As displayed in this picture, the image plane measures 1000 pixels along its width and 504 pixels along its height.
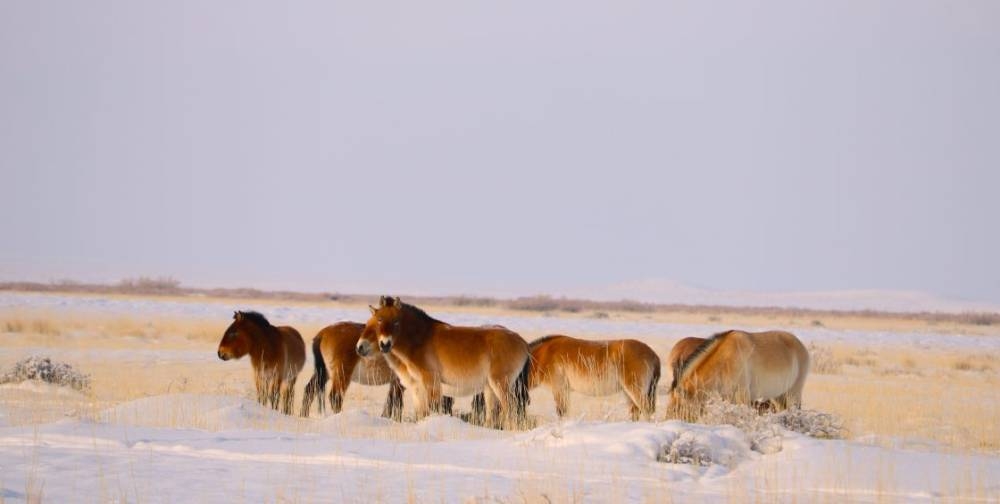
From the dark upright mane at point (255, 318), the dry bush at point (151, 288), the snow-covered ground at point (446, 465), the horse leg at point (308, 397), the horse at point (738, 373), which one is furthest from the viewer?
the dry bush at point (151, 288)

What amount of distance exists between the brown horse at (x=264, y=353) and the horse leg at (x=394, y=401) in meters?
1.29

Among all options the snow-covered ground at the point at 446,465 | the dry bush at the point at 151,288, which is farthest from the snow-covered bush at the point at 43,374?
the dry bush at the point at 151,288

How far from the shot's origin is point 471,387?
41.7 feet

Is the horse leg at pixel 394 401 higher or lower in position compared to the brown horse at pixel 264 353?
lower

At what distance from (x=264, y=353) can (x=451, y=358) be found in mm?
2636

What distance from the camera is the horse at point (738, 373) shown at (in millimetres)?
11977

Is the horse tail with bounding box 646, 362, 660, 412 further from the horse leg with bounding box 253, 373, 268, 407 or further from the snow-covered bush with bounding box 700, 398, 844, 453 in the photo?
the horse leg with bounding box 253, 373, 268, 407

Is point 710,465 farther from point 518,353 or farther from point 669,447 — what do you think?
point 518,353

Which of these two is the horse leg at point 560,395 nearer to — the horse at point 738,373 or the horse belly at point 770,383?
the horse at point 738,373

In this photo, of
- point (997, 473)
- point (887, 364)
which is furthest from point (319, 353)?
point (887, 364)

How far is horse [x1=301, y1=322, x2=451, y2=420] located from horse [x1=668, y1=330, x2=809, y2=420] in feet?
12.2

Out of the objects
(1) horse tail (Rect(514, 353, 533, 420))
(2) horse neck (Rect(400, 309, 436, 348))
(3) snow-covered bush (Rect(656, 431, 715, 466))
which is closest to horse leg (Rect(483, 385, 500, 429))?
(1) horse tail (Rect(514, 353, 533, 420))

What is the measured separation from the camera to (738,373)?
12055 mm

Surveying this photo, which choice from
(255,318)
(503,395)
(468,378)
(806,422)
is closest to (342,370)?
(255,318)
